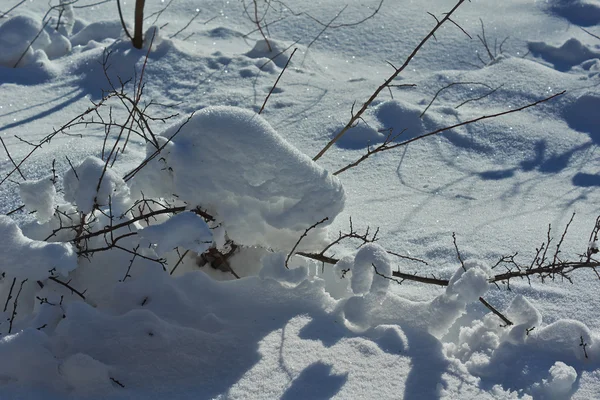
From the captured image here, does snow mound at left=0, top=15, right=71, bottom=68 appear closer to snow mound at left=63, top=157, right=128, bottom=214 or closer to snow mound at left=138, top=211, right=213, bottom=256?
snow mound at left=63, top=157, right=128, bottom=214

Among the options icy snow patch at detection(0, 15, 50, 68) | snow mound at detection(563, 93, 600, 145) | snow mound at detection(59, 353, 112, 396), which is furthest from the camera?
icy snow patch at detection(0, 15, 50, 68)

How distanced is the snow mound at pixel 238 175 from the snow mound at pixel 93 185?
0.17 metres

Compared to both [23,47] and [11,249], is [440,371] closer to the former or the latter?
[11,249]

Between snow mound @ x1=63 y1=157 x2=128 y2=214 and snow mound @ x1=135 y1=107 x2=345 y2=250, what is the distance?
0.17 meters

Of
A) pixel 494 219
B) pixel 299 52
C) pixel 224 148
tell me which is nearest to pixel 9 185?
pixel 224 148

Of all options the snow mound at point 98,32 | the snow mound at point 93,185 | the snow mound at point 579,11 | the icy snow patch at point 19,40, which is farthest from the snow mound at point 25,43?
the snow mound at point 579,11

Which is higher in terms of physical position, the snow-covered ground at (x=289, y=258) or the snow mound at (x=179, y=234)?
the snow mound at (x=179, y=234)

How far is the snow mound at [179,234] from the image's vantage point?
1838 millimetres

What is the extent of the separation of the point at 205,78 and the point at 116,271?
1893 millimetres

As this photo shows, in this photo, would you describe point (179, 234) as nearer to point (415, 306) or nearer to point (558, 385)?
point (415, 306)

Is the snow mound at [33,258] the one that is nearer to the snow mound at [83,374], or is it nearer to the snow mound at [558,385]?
the snow mound at [83,374]

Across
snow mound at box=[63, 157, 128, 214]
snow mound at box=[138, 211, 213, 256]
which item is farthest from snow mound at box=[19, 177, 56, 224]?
snow mound at box=[138, 211, 213, 256]

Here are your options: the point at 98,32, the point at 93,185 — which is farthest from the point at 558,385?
the point at 98,32

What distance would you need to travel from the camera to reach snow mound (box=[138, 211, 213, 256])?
6.03 feet
